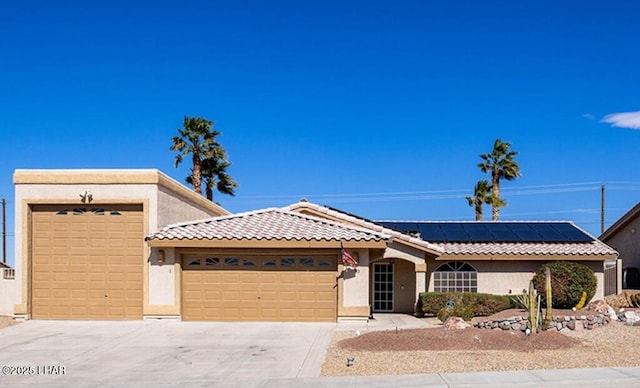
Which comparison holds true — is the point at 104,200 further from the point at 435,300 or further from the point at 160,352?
the point at 435,300

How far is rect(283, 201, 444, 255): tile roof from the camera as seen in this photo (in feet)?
77.7

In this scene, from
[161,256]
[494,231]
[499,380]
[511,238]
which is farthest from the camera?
[494,231]

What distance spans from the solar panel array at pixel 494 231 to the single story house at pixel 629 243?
139 inches

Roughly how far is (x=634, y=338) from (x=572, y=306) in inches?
343

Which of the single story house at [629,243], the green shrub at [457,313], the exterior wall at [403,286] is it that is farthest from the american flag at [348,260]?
the single story house at [629,243]

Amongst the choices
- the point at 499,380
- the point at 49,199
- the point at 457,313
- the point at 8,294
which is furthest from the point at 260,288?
the point at 499,380

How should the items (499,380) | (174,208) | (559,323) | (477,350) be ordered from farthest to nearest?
(174,208) < (559,323) < (477,350) < (499,380)

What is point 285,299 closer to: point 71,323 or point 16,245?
point 71,323

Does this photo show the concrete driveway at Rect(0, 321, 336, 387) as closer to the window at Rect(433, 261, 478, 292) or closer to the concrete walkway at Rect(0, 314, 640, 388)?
the concrete walkway at Rect(0, 314, 640, 388)

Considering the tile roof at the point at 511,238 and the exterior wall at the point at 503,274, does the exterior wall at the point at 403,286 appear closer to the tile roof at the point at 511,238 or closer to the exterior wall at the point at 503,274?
the exterior wall at the point at 503,274

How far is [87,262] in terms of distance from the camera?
20.5 meters

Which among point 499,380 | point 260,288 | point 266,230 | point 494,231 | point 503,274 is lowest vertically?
point 499,380

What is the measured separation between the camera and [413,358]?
13211 millimetres

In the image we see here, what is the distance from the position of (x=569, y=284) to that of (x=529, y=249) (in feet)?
8.81
